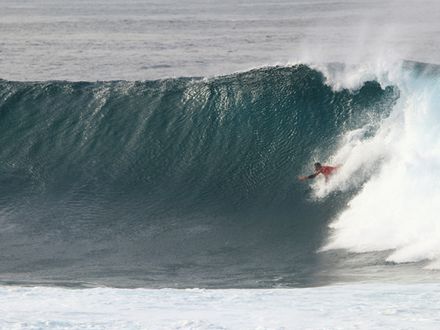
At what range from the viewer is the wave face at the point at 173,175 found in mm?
17859

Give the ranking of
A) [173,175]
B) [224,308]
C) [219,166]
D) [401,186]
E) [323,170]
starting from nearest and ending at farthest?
1. [224,308]
2. [401,186]
3. [323,170]
4. [173,175]
5. [219,166]

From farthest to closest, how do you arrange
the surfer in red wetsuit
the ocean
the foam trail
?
1. the surfer in red wetsuit
2. the foam trail
3. the ocean

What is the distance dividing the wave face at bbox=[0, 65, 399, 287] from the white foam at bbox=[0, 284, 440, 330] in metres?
1.75

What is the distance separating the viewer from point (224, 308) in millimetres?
14055

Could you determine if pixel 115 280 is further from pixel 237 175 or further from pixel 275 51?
pixel 275 51

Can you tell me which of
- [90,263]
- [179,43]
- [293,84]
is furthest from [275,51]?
[90,263]

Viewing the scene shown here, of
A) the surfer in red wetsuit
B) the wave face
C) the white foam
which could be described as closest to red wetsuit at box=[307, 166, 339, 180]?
the surfer in red wetsuit

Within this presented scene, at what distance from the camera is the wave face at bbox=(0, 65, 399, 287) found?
17.9 metres

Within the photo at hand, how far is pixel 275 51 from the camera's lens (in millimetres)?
31516

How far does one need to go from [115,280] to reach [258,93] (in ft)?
29.2

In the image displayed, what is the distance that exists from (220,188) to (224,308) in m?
7.57

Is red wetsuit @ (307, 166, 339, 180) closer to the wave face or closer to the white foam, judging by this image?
the wave face

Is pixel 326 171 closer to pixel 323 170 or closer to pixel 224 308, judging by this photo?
pixel 323 170

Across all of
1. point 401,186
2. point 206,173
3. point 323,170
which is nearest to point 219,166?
point 206,173
